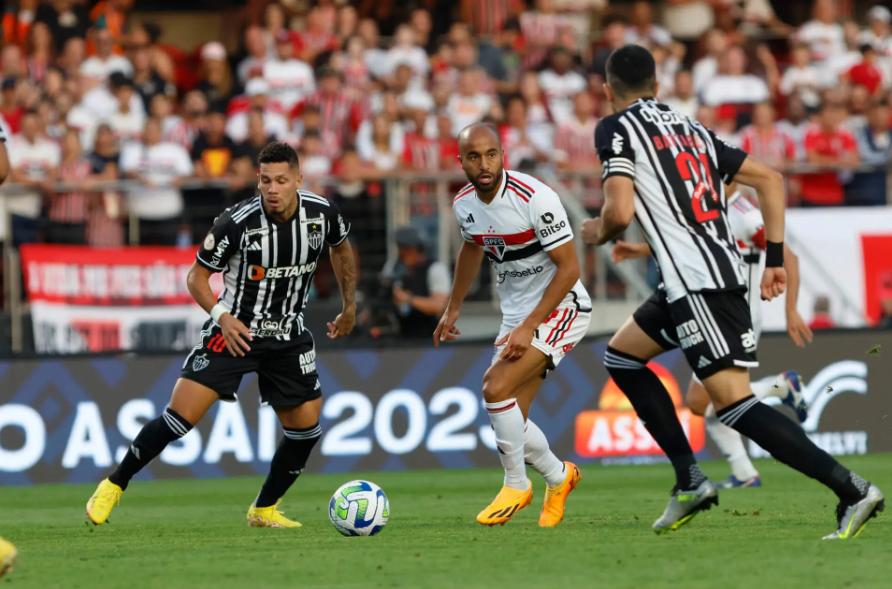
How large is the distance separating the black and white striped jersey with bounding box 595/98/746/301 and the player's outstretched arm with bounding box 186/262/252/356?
241cm

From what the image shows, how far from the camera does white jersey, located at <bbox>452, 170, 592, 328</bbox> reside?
9078 mm

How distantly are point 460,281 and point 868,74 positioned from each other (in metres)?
11.5

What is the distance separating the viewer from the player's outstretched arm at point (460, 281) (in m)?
9.56

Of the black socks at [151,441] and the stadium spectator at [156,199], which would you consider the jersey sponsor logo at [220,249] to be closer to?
the black socks at [151,441]

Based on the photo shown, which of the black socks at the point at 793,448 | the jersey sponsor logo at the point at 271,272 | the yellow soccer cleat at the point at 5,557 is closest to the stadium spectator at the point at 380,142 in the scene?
the jersey sponsor logo at the point at 271,272

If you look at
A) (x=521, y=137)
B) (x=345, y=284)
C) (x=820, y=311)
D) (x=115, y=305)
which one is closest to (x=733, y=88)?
(x=521, y=137)

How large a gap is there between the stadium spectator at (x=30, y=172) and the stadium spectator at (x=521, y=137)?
480 centimetres

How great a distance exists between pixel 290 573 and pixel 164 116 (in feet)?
38.4

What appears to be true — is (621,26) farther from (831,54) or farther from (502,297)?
(502,297)

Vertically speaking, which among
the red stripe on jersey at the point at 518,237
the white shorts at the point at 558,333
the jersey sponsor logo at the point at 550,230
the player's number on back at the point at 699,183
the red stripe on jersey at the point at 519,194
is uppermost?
the player's number on back at the point at 699,183

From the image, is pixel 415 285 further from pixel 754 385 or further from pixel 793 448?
pixel 793 448

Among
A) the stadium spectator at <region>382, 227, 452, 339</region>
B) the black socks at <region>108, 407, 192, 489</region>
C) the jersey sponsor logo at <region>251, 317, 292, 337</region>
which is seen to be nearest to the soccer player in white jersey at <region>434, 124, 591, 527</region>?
the jersey sponsor logo at <region>251, 317, 292, 337</region>

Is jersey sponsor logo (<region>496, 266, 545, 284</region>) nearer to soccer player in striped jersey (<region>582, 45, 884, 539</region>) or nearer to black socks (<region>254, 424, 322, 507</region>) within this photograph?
soccer player in striped jersey (<region>582, 45, 884, 539</region>)

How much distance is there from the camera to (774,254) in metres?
8.16
